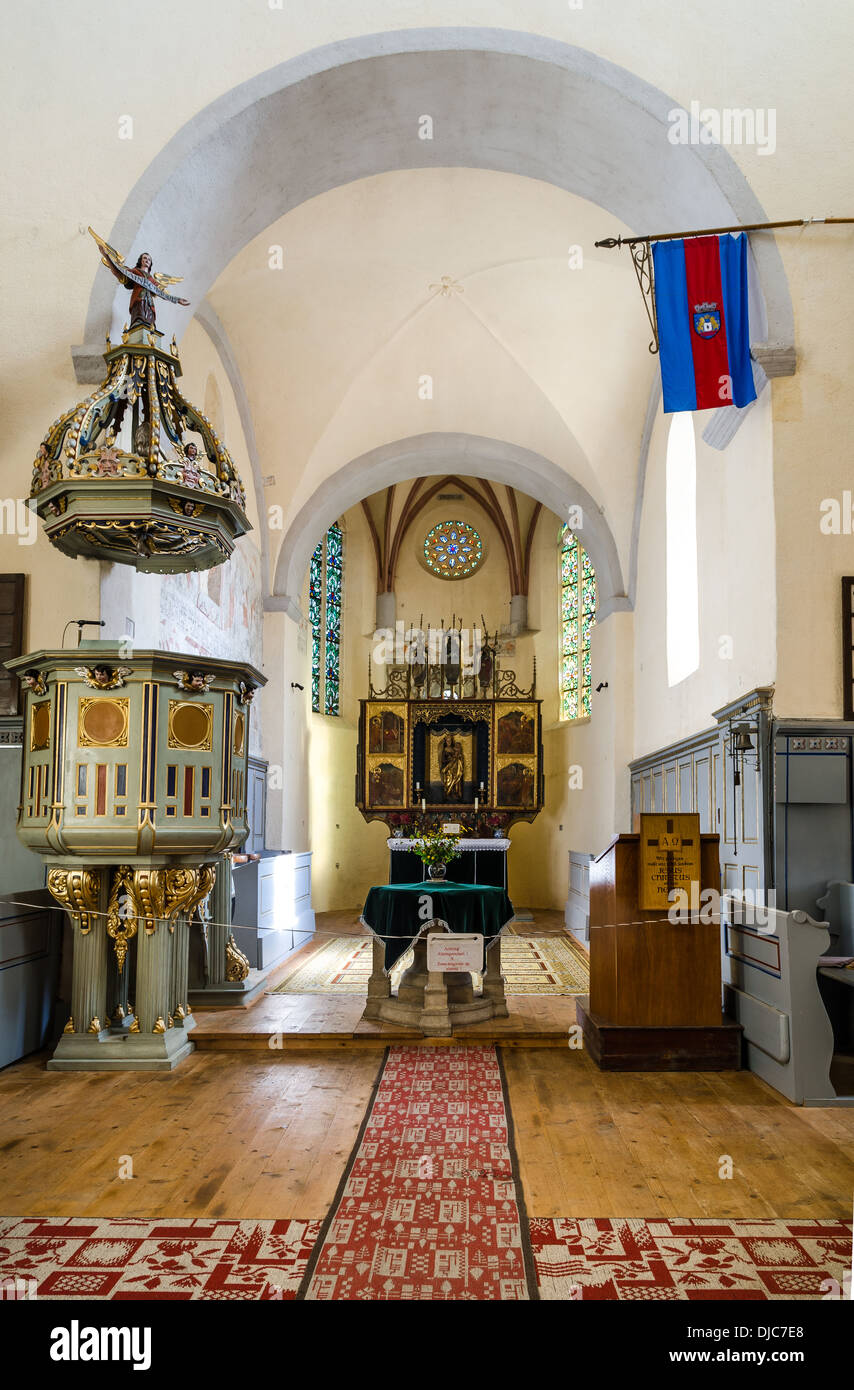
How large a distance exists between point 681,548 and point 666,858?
4857 mm

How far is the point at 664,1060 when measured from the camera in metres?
6.32

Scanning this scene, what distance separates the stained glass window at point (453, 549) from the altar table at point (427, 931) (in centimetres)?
1182

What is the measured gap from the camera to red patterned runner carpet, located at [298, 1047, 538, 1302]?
328 centimetres

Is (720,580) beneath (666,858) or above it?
above

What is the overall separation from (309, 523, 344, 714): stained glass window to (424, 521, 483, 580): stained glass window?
1.74 metres

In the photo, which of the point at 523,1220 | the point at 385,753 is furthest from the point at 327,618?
the point at 523,1220

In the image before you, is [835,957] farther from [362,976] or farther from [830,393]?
[362,976]

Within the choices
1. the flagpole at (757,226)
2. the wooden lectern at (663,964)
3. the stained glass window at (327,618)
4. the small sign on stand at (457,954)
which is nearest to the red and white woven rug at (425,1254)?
the wooden lectern at (663,964)

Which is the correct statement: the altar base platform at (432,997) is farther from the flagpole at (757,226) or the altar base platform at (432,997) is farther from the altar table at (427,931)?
the flagpole at (757,226)

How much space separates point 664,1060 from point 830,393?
181 inches

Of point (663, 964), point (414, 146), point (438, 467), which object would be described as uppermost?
point (414, 146)

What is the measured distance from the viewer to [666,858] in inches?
250

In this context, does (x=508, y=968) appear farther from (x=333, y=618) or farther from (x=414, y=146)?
(x=333, y=618)
